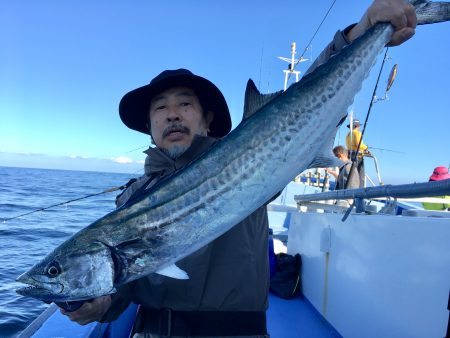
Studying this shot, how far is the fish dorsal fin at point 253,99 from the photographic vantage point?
1.96 metres

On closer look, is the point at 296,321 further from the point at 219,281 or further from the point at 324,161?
the point at 324,161

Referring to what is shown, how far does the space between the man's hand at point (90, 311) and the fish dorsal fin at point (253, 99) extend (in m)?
1.33

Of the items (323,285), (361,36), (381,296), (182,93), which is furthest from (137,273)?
(323,285)

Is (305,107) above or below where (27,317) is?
above

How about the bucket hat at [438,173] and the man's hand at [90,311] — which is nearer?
the man's hand at [90,311]

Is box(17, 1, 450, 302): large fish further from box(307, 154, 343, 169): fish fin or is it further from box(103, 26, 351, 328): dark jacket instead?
box(103, 26, 351, 328): dark jacket

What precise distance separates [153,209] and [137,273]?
31cm

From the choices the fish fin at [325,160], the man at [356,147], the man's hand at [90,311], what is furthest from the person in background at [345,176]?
the man's hand at [90,311]

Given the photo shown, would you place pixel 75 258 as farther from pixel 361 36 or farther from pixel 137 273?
pixel 361 36

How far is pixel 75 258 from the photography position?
1.74 metres

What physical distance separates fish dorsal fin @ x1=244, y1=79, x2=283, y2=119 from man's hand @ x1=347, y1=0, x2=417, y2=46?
67 cm

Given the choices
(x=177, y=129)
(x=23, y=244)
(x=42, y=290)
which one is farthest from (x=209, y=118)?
(x=23, y=244)

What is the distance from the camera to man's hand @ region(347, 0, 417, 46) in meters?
1.90

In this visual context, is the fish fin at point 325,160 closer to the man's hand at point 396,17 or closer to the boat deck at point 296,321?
the man's hand at point 396,17
